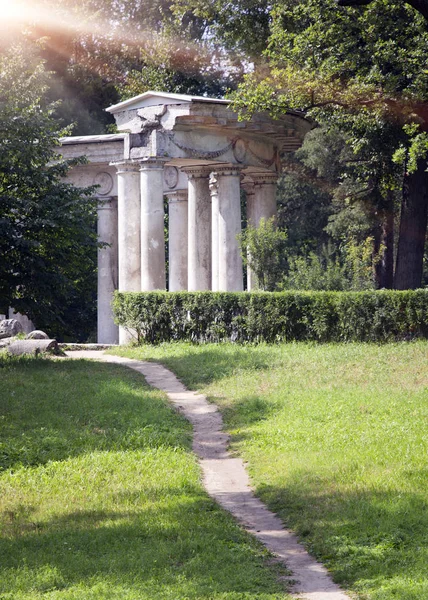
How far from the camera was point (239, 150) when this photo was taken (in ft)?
115

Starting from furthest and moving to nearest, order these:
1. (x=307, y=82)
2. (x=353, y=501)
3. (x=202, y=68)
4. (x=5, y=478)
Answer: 1. (x=202, y=68)
2. (x=307, y=82)
3. (x=5, y=478)
4. (x=353, y=501)

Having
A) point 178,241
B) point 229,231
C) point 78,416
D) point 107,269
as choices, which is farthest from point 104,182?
point 78,416

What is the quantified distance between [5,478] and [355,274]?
71.3 feet

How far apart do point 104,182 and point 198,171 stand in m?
6.49

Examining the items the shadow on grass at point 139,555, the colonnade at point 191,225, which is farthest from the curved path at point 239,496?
the colonnade at point 191,225

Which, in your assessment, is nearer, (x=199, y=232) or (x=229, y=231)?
(x=229, y=231)

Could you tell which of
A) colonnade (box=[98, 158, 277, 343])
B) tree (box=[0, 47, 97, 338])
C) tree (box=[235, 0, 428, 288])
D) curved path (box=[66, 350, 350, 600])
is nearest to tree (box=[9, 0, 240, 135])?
colonnade (box=[98, 158, 277, 343])

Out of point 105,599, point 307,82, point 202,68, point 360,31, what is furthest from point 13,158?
point 202,68

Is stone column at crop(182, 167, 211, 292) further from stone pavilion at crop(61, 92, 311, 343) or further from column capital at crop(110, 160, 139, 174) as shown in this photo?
column capital at crop(110, 160, 139, 174)

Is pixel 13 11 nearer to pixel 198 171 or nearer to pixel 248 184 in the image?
pixel 248 184

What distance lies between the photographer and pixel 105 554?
9.58 metres

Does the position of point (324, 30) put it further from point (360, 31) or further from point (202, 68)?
point (202, 68)

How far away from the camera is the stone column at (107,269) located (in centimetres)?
4084

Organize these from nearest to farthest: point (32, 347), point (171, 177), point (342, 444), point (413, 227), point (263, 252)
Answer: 1. point (342, 444)
2. point (32, 347)
3. point (413, 227)
4. point (263, 252)
5. point (171, 177)
